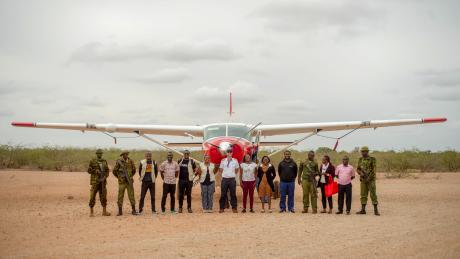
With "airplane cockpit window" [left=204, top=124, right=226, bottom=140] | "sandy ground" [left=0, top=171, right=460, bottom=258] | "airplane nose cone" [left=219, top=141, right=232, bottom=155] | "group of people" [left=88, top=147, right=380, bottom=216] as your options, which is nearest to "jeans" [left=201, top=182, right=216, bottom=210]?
"group of people" [left=88, top=147, right=380, bottom=216]

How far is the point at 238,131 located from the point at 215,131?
0.76m

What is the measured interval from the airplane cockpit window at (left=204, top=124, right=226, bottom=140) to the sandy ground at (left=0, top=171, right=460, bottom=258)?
2.56m

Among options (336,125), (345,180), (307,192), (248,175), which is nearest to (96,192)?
(248,175)

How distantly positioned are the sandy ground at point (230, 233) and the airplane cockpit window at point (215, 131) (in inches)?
101

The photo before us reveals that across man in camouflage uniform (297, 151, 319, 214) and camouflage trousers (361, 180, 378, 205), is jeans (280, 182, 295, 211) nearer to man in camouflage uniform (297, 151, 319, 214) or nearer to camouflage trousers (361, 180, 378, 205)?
man in camouflage uniform (297, 151, 319, 214)

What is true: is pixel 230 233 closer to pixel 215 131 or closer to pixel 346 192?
pixel 346 192

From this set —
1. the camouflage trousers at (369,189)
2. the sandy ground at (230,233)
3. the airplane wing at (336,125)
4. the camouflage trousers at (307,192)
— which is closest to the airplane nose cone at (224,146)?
the sandy ground at (230,233)

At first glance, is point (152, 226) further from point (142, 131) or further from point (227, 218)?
point (142, 131)

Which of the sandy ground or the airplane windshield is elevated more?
the airplane windshield

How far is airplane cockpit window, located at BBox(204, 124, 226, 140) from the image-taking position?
1591 cm

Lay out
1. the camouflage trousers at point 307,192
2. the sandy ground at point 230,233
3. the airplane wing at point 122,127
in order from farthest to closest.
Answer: the airplane wing at point 122,127 < the camouflage trousers at point 307,192 < the sandy ground at point 230,233

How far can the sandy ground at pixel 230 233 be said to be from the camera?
7.62 m

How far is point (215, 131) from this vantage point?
16.1 metres

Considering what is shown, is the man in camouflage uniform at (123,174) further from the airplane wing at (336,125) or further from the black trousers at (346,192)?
the airplane wing at (336,125)
